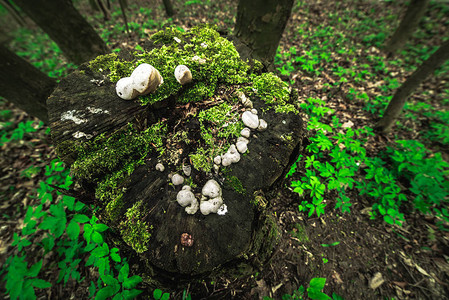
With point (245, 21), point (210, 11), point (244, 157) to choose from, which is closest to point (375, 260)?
point (244, 157)

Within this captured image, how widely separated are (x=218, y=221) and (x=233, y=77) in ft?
5.52

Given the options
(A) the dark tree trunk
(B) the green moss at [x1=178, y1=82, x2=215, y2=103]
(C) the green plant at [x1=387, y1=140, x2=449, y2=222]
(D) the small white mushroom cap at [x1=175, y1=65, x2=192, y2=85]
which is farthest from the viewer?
(A) the dark tree trunk

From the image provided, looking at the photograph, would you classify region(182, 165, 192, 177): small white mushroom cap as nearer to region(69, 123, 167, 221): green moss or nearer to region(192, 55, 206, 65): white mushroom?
region(69, 123, 167, 221): green moss

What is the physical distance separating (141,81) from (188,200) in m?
1.21

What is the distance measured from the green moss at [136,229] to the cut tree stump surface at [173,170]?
4 cm

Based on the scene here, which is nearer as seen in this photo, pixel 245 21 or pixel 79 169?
pixel 79 169

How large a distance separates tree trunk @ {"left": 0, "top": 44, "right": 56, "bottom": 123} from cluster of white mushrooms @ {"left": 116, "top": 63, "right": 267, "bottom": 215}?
9.56ft

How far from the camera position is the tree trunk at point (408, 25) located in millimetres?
5517

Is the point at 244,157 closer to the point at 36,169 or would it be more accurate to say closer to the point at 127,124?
the point at 127,124

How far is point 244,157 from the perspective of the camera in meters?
1.85

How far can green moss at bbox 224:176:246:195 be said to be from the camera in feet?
5.59

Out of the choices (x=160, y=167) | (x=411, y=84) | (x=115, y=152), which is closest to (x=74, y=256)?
(x=115, y=152)

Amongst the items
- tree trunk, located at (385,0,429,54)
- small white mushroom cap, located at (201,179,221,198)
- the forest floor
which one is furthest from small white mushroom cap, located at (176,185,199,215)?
tree trunk, located at (385,0,429,54)

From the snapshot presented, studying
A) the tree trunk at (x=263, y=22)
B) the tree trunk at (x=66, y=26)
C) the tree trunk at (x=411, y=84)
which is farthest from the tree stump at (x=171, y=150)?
the tree trunk at (x=411, y=84)
